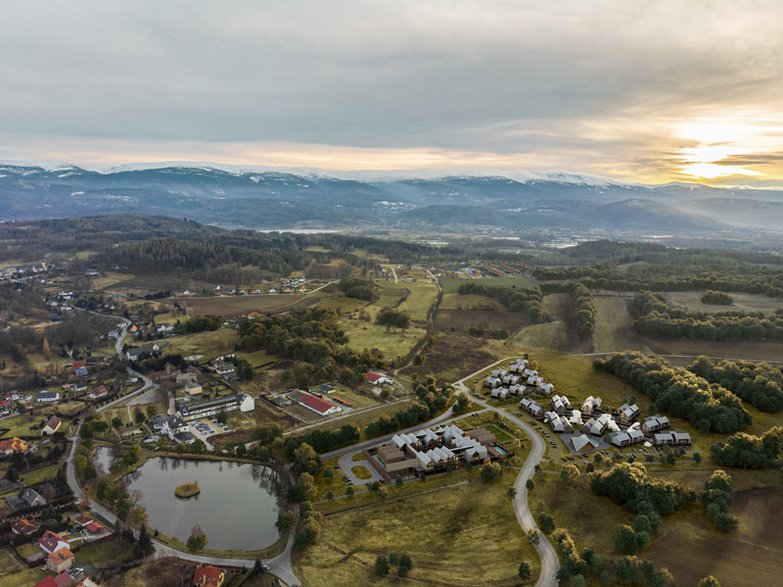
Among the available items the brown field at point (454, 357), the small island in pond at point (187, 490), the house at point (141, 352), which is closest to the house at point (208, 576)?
the small island in pond at point (187, 490)

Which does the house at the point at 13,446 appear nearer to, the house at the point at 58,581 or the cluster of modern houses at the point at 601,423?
the house at the point at 58,581

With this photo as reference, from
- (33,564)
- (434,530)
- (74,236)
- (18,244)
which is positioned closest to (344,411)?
(434,530)

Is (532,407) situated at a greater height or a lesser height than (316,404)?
greater

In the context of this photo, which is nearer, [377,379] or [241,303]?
[377,379]

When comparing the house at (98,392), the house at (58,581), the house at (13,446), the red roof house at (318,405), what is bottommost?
the house at (98,392)

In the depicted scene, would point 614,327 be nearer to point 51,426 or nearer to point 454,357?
point 454,357

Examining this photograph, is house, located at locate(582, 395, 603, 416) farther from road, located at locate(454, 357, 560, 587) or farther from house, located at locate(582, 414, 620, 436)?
road, located at locate(454, 357, 560, 587)

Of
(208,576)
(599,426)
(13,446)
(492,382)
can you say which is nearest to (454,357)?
(492,382)
